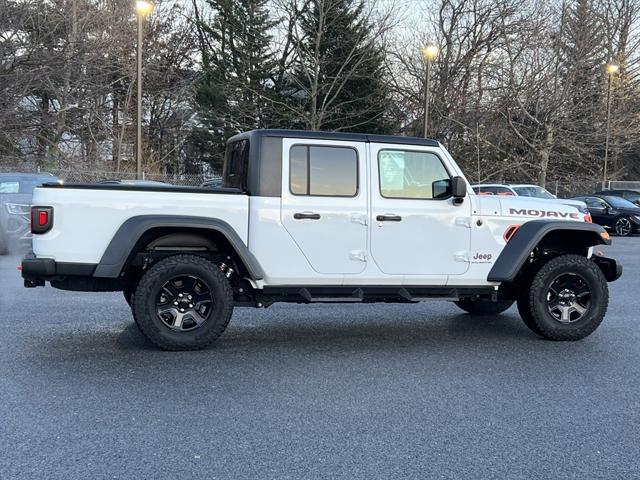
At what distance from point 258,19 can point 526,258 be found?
93.9 ft

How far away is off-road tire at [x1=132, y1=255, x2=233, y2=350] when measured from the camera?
552 centimetres

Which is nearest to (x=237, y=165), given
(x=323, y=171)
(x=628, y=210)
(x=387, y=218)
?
(x=323, y=171)

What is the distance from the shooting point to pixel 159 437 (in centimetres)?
380

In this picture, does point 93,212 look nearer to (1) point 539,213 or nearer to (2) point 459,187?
(2) point 459,187

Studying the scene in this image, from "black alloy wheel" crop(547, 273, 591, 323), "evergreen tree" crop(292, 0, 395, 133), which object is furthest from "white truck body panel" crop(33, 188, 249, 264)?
"evergreen tree" crop(292, 0, 395, 133)

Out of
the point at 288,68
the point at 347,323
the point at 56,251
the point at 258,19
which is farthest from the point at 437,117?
the point at 56,251

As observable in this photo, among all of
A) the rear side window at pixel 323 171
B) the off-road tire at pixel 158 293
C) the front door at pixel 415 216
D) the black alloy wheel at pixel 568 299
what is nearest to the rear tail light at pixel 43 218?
the off-road tire at pixel 158 293

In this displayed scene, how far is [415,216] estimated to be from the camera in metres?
5.96

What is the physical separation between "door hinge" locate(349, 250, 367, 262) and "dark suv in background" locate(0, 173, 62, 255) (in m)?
8.64

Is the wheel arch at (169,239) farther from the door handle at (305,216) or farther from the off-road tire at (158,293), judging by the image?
the door handle at (305,216)

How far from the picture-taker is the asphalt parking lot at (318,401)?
352 centimetres

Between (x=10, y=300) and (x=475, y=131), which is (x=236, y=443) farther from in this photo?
(x=475, y=131)

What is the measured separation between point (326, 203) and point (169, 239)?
4.85ft

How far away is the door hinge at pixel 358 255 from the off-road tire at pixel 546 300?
5.83 feet
